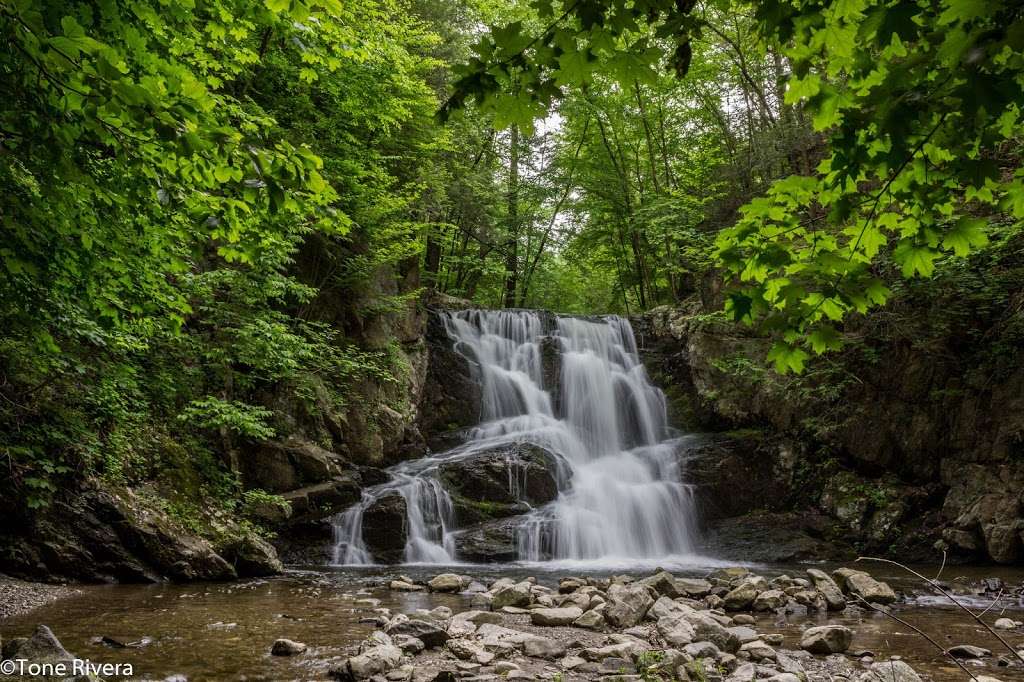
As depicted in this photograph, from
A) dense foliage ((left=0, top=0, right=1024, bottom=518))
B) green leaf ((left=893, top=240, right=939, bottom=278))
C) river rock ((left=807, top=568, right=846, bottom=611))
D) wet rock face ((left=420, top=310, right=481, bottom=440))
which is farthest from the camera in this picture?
wet rock face ((left=420, top=310, right=481, bottom=440))

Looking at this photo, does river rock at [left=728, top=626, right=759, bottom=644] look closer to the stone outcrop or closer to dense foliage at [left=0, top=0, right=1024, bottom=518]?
dense foliage at [left=0, top=0, right=1024, bottom=518]

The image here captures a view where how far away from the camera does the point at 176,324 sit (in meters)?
4.27

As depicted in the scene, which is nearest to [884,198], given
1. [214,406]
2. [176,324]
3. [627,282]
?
[176,324]

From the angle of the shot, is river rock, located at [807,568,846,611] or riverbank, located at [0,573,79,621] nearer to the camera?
riverbank, located at [0,573,79,621]

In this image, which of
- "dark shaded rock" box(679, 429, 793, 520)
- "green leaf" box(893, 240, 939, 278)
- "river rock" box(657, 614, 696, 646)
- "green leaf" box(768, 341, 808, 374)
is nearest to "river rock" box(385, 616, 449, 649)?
"river rock" box(657, 614, 696, 646)

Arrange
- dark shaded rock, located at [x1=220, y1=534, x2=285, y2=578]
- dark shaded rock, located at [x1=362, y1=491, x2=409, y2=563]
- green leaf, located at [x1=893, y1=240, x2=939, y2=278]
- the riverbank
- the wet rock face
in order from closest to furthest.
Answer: green leaf, located at [x1=893, y1=240, x2=939, y2=278] → the riverbank → dark shaded rock, located at [x1=220, y1=534, x2=285, y2=578] → dark shaded rock, located at [x1=362, y1=491, x2=409, y2=563] → the wet rock face

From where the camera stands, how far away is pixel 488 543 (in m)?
10.9

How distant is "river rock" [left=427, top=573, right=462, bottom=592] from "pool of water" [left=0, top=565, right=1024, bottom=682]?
13.8 inches

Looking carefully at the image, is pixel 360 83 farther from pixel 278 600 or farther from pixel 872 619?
pixel 872 619

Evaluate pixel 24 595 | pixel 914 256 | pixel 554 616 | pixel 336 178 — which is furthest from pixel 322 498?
pixel 914 256

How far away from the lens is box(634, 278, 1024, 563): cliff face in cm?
1057

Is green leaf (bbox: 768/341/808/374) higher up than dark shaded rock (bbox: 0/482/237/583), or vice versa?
green leaf (bbox: 768/341/808/374)

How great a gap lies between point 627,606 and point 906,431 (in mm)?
8836

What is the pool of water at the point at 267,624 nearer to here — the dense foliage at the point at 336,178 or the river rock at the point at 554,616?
the river rock at the point at 554,616
